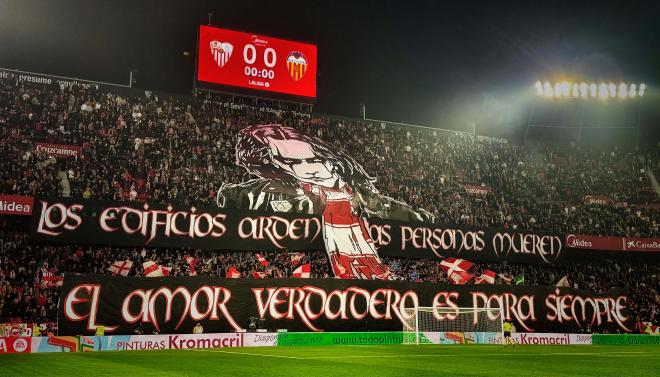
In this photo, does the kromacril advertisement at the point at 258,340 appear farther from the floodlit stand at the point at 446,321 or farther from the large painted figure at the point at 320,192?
the large painted figure at the point at 320,192

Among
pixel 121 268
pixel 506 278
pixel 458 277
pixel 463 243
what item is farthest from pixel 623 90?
pixel 121 268

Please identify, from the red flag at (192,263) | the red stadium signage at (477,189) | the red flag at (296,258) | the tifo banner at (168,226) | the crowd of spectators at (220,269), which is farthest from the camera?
the red stadium signage at (477,189)

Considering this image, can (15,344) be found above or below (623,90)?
below

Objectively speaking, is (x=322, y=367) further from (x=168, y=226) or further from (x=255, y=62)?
(x=255, y=62)

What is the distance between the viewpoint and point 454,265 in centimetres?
3616

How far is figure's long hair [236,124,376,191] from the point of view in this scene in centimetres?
3816

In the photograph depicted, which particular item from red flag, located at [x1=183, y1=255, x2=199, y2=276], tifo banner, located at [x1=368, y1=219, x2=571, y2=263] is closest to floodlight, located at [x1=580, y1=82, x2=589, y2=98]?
tifo banner, located at [x1=368, y1=219, x2=571, y2=263]

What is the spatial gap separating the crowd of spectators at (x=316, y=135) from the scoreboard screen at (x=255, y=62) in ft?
6.25

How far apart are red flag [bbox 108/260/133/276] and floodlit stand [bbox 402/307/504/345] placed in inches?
533

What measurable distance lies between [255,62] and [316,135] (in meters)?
7.00

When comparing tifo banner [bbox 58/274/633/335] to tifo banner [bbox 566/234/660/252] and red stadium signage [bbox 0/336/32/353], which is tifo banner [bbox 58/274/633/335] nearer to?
red stadium signage [bbox 0/336/32/353]

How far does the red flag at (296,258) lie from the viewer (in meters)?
33.4

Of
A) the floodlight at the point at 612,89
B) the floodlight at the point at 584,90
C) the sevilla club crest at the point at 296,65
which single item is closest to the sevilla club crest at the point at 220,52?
the sevilla club crest at the point at 296,65

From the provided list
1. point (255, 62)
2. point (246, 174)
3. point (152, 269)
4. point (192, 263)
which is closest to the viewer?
point (152, 269)
